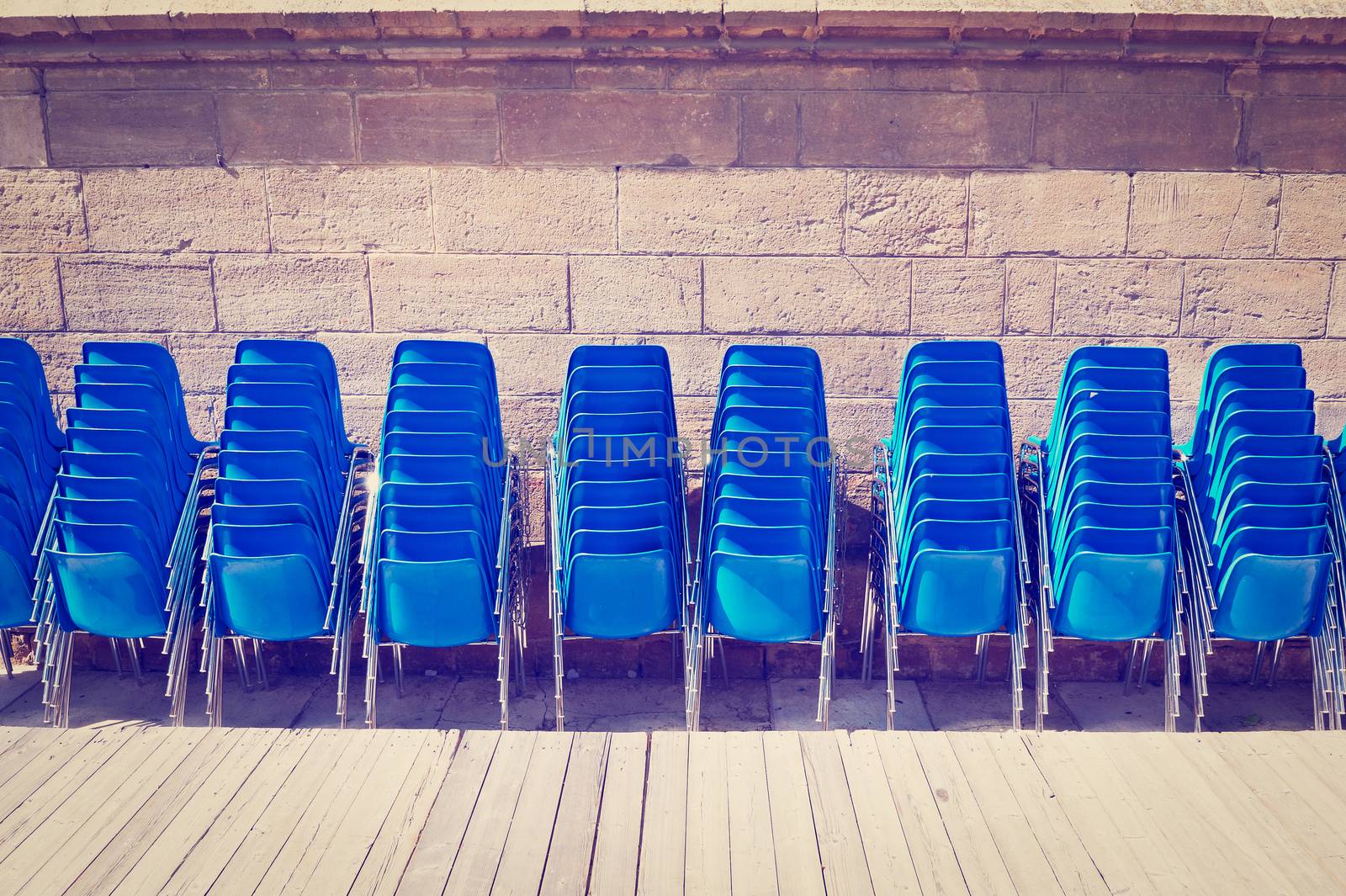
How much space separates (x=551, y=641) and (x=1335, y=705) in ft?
10.5

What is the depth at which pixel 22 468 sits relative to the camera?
3766mm

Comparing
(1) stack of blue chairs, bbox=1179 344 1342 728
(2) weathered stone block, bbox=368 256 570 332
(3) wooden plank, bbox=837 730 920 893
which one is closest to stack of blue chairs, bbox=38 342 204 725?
(2) weathered stone block, bbox=368 256 570 332

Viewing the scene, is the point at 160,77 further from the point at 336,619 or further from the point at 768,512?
the point at 768,512

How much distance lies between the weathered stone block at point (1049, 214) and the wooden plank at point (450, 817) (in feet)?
9.76

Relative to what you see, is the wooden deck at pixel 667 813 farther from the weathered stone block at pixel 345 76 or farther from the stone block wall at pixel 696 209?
the weathered stone block at pixel 345 76

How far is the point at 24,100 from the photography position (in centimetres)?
429

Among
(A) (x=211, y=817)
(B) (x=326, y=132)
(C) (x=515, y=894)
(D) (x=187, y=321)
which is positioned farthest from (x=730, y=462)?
(D) (x=187, y=321)

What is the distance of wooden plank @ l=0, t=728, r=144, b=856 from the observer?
2.57 m

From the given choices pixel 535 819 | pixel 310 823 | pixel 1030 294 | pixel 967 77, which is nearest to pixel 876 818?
pixel 535 819

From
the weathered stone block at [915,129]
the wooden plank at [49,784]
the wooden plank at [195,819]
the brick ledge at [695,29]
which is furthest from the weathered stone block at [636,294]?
the wooden plank at [49,784]

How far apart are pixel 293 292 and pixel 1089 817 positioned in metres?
3.81

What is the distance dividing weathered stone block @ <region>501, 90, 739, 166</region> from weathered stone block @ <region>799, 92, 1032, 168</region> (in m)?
0.40

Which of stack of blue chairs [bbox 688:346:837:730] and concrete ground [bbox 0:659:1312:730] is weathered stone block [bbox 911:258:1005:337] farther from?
concrete ground [bbox 0:659:1312:730]

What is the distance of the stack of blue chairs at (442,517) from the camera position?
11.3 feet
